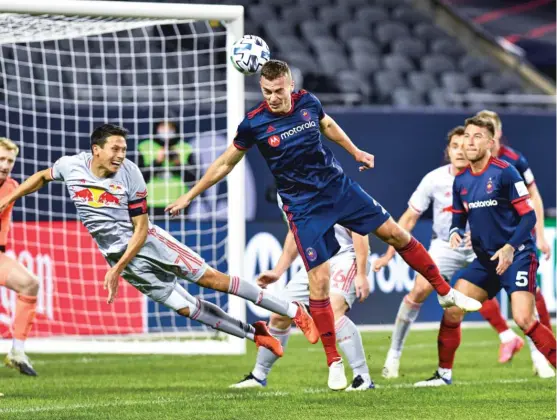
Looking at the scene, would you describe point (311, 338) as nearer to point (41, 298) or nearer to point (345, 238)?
point (345, 238)

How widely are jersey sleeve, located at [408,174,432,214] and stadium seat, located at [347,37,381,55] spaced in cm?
1005

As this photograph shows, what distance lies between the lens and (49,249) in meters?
13.1

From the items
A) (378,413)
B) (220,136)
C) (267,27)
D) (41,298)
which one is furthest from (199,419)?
(267,27)

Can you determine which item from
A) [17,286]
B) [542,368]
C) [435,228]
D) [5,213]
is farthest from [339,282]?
[5,213]

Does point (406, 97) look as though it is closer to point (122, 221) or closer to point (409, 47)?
point (409, 47)

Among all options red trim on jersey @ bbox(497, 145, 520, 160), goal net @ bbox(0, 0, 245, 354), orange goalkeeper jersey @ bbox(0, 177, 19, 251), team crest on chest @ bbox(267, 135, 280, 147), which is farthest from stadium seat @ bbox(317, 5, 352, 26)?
team crest on chest @ bbox(267, 135, 280, 147)

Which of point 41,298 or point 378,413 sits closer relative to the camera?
point 378,413

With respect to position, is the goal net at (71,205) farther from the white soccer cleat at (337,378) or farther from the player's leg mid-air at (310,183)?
the white soccer cleat at (337,378)

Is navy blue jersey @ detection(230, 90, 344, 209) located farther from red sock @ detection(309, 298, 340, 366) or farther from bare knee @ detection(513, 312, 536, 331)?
bare knee @ detection(513, 312, 536, 331)

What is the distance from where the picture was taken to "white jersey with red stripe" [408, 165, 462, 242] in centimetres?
1025

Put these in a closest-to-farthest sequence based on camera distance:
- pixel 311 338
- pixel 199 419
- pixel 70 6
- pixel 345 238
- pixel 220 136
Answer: pixel 199 419 → pixel 311 338 → pixel 345 238 → pixel 70 6 → pixel 220 136

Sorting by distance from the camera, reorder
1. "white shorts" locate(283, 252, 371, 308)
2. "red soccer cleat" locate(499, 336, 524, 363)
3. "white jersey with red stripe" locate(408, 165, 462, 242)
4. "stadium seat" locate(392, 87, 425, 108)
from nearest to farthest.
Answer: "white shorts" locate(283, 252, 371, 308) < "white jersey with red stripe" locate(408, 165, 462, 242) < "red soccer cleat" locate(499, 336, 524, 363) < "stadium seat" locate(392, 87, 425, 108)

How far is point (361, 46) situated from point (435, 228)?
1009 centimetres

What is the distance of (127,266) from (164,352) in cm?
268
